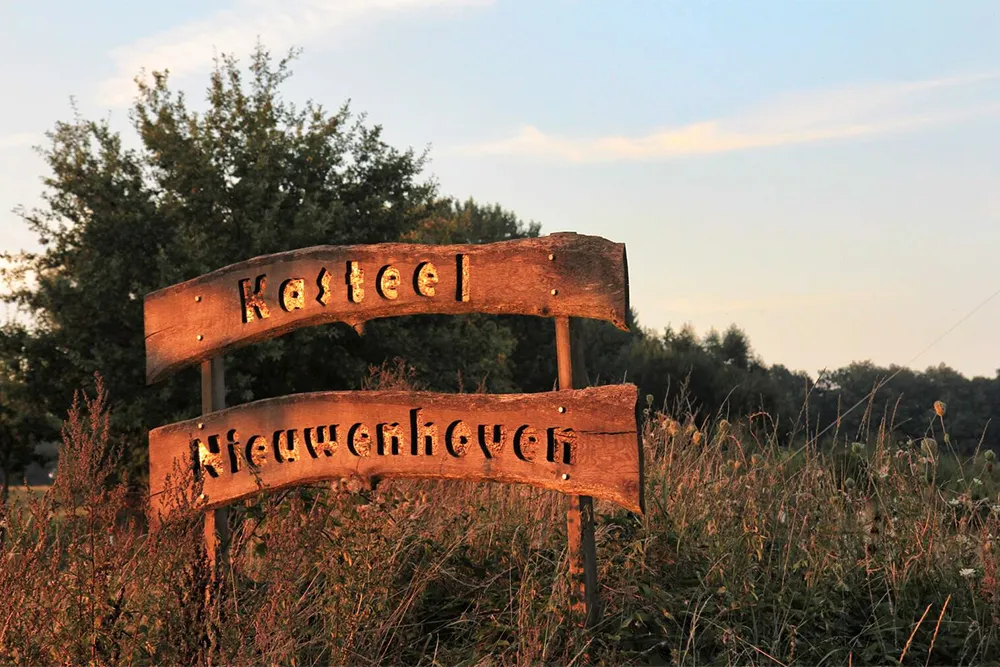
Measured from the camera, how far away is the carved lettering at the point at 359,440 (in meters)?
5.87

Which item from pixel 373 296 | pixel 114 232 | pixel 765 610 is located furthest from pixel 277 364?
pixel 765 610

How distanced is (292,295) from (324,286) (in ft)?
0.87

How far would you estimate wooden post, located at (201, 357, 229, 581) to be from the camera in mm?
6453

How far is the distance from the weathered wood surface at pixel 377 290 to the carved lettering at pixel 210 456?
571 millimetres

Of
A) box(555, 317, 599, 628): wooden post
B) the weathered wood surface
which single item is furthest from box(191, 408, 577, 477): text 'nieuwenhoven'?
the weathered wood surface

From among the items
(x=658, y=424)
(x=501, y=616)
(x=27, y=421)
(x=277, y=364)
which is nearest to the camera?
(x=501, y=616)

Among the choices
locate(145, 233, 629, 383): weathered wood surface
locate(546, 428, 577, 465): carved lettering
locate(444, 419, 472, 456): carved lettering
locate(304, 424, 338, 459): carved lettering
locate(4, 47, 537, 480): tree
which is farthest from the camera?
locate(4, 47, 537, 480): tree

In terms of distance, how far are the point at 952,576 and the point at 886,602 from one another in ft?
1.68

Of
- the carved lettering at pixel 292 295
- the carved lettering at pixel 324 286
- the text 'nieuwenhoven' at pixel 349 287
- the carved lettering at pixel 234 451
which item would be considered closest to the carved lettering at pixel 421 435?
the text 'nieuwenhoven' at pixel 349 287

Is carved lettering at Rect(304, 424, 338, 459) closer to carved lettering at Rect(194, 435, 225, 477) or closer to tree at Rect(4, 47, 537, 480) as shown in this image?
carved lettering at Rect(194, 435, 225, 477)

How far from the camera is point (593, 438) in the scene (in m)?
5.31

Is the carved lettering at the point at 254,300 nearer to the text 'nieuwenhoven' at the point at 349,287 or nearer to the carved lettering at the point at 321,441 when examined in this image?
the text 'nieuwenhoven' at the point at 349,287

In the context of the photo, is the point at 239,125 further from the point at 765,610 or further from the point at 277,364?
the point at 765,610

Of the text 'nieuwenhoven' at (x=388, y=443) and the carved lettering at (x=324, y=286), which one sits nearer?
the text 'nieuwenhoven' at (x=388, y=443)
